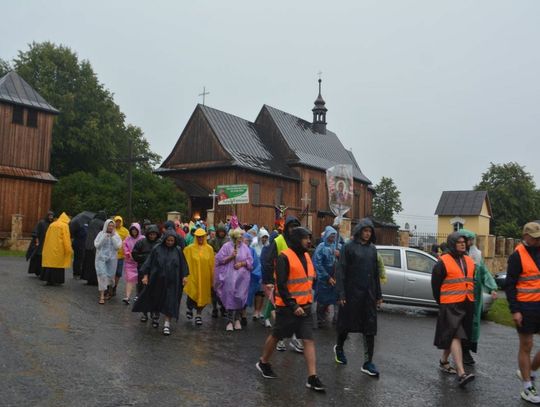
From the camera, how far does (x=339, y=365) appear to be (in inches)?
304

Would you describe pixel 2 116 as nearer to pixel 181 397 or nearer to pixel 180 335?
pixel 180 335

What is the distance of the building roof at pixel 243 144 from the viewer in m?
41.4

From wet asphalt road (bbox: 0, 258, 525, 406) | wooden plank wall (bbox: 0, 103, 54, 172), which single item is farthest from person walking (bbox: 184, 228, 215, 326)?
wooden plank wall (bbox: 0, 103, 54, 172)

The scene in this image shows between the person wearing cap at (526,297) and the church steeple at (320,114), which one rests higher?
the church steeple at (320,114)

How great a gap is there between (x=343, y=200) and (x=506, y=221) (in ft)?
200

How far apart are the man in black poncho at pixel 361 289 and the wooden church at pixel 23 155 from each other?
93.3ft

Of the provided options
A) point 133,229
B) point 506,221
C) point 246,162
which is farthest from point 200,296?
point 506,221

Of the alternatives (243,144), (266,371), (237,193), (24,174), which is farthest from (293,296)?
(243,144)

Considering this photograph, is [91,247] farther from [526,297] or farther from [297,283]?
[526,297]

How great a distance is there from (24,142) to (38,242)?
2021cm

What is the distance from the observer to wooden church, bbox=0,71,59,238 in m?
32.3

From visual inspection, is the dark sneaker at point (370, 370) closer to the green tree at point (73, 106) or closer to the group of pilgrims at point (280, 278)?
the group of pilgrims at point (280, 278)

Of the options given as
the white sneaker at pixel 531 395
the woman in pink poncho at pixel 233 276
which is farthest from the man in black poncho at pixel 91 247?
the white sneaker at pixel 531 395

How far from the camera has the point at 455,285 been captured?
7199mm
